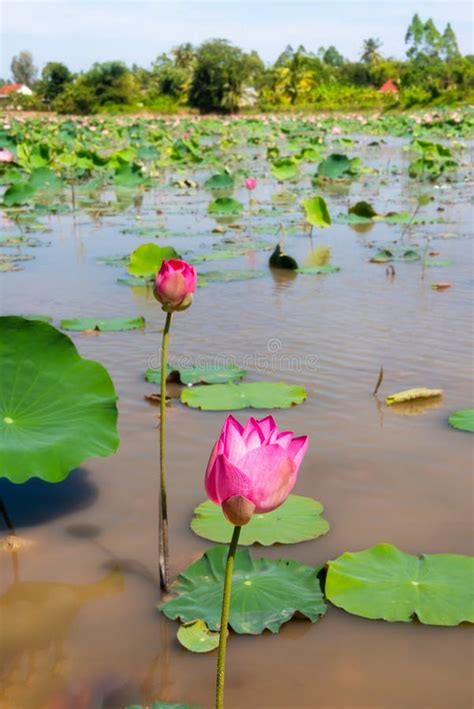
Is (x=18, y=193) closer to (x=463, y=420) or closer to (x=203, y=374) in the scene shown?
(x=203, y=374)

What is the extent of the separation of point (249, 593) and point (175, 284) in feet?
1.79

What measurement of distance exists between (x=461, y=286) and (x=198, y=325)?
134cm

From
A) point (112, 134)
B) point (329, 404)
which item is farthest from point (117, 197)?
point (112, 134)

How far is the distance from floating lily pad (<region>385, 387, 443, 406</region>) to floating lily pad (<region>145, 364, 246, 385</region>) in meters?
0.49

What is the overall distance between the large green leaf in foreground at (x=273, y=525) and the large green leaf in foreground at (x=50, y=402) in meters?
0.26

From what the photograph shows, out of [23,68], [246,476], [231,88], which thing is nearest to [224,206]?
[246,476]

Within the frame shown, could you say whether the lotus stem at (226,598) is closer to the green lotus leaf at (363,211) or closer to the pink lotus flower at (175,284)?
the pink lotus flower at (175,284)

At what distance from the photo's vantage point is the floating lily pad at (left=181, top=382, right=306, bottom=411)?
7.97 feet

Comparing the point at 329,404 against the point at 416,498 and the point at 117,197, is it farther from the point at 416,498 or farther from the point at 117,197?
the point at 117,197

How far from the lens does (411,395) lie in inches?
97.4

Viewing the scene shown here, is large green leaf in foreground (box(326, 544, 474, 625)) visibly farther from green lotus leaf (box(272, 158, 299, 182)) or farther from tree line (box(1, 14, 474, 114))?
tree line (box(1, 14, 474, 114))

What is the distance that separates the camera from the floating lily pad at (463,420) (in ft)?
7.38

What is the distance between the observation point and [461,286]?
13.3 feet

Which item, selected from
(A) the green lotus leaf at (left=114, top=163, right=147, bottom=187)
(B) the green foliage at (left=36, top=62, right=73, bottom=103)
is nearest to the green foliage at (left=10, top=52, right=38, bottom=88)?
(B) the green foliage at (left=36, top=62, right=73, bottom=103)
